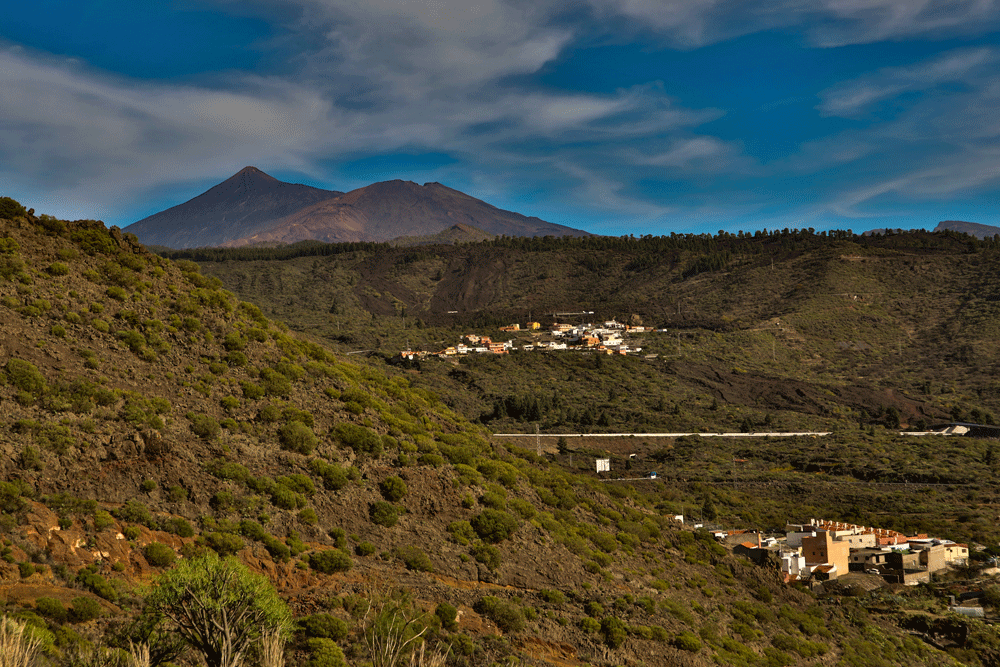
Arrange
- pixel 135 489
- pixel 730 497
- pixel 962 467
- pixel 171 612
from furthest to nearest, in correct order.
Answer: pixel 962 467, pixel 730 497, pixel 135 489, pixel 171 612

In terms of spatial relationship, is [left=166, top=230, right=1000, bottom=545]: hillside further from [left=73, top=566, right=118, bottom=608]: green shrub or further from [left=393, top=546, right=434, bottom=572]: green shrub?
[left=73, top=566, right=118, bottom=608]: green shrub

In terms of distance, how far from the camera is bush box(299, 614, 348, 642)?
1380 centimetres

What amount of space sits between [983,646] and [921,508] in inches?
1148

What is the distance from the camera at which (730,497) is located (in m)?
56.0

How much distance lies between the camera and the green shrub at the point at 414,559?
18.4 meters

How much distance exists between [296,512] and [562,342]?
112071 mm

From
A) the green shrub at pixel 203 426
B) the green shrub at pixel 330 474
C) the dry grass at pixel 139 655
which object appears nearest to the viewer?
the dry grass at pixel 139 655

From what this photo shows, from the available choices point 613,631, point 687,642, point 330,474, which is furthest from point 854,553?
point 330,474

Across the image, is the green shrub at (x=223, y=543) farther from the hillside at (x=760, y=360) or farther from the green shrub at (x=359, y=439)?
the hillside at (x=760, y=360)

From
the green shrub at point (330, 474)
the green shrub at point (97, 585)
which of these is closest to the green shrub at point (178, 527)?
the green shrub at point (97, 585)

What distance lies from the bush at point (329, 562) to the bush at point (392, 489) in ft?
12.7

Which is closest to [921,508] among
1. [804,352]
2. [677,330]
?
[804,352]

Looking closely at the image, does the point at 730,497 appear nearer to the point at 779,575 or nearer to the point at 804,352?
the point at 779,575

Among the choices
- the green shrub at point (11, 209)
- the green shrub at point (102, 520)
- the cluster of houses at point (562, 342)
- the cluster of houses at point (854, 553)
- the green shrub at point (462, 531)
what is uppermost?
the cluster of houses at point (562, 342)
